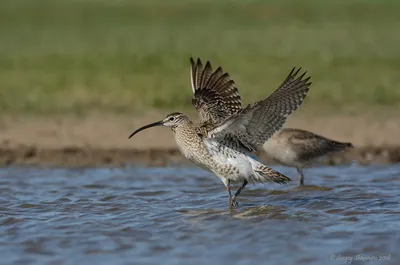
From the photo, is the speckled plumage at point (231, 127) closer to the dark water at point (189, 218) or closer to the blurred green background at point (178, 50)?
the dark water at point (189, 218)

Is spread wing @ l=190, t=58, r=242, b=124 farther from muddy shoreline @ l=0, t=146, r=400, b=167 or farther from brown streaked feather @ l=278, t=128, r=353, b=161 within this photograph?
muddy shoreline @ l=0, t=146, r=400, b=167

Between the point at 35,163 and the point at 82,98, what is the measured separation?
344 centimetres

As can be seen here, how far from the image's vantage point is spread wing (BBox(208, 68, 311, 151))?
27.3ft

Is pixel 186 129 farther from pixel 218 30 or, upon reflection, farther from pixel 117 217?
pixel 218 30

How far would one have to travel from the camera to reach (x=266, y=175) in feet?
29.4

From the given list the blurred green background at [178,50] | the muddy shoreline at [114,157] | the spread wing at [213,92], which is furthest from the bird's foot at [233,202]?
the blurred green background at [178,50]

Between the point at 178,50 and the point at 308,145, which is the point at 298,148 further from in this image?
the point at 178,50

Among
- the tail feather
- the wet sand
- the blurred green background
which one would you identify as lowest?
the tail feather

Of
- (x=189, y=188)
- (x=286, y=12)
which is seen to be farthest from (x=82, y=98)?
(x=286, y=12)

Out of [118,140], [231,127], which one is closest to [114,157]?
[118,140]

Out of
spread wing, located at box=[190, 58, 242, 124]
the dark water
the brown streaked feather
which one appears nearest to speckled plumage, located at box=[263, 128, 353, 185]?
the brown streaked feather

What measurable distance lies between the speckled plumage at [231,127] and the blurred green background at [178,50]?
15.1ft

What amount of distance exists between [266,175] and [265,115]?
2.18 ft

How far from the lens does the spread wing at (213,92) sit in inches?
373
